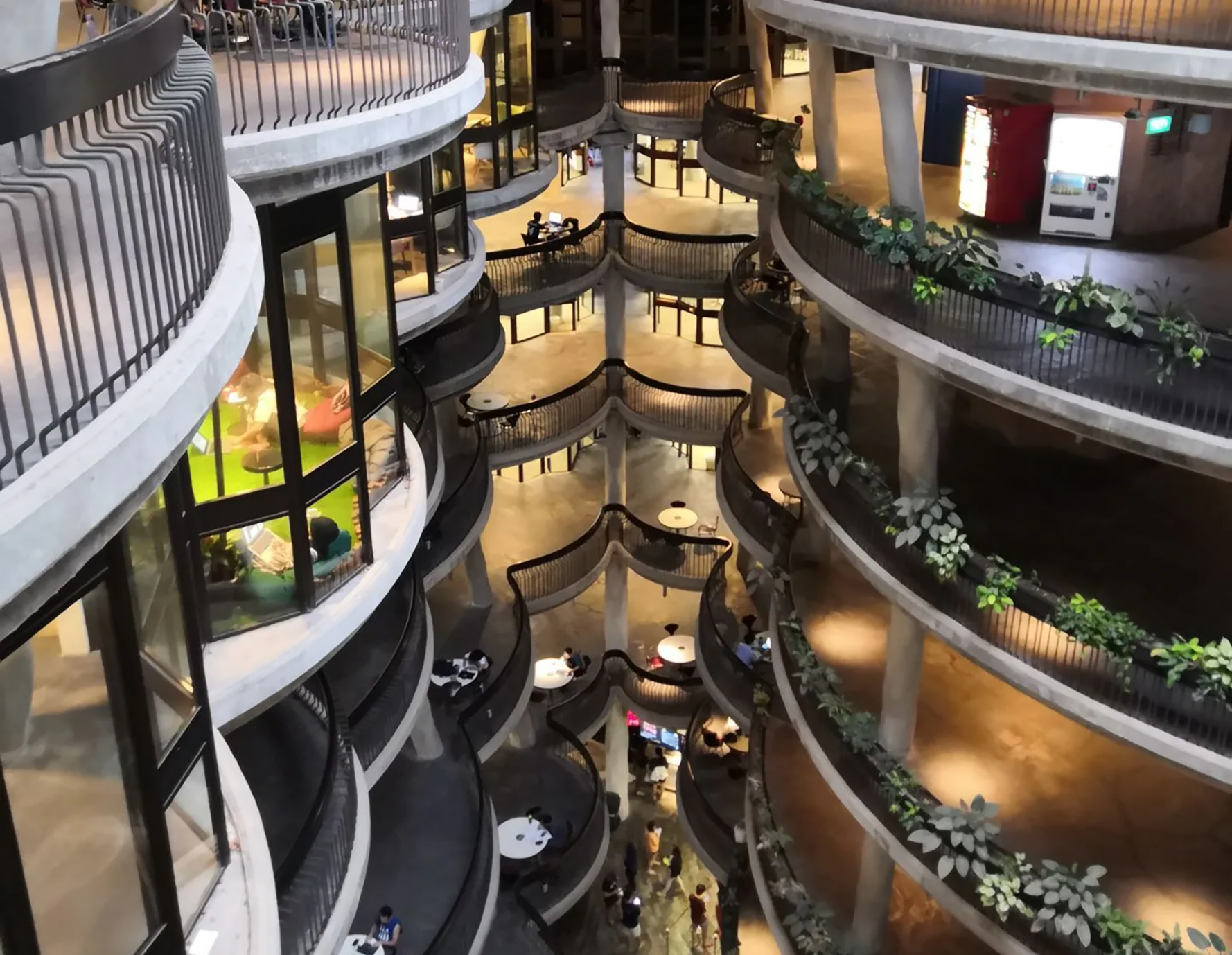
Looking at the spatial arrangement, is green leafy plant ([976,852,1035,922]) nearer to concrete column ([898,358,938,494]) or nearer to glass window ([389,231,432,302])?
concrete column ([898,358,938,494])

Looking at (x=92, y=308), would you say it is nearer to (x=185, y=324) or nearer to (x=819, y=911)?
(x=185, y=324)

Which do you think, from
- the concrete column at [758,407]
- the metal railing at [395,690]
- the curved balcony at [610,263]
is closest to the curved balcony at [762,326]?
the curved balcony at [610,263]

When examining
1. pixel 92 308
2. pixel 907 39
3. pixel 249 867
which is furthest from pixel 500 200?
pixel 92 308

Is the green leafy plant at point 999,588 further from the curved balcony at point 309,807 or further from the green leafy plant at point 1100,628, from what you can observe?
the curved balcony at point 309,807

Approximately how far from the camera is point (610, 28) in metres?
27.1

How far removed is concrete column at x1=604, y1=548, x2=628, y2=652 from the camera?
28516 mm

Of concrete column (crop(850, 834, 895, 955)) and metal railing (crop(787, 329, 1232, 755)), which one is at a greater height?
metal railing (crop(787, 329, 1232, 755))

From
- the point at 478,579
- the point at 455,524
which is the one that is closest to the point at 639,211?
the point at 478,579

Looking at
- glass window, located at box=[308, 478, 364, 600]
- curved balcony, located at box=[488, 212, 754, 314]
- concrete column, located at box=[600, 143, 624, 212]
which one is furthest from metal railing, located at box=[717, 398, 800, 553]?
glass window, located at box=[308, 478, 364, 600]

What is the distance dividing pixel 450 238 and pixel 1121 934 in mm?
13079

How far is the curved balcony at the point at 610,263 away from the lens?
26.7 metres

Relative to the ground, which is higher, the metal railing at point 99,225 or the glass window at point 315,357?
the metal railing at point 99,225

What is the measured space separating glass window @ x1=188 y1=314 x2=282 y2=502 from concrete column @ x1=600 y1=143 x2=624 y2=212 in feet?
62.1

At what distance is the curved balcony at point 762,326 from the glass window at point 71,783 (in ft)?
47.5
